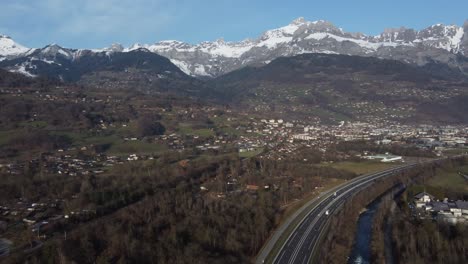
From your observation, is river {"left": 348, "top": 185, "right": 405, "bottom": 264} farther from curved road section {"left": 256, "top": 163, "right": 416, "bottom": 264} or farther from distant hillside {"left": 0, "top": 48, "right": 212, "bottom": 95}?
distant hillside {"left": 0, "top": 48, "right": 212, "bottom": 95}

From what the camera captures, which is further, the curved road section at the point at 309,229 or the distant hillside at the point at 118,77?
the distant hillside at the point at 118,77

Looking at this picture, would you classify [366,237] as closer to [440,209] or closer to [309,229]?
[309,229]

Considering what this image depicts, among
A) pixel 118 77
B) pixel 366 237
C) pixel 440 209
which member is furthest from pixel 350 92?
pixel 366 237

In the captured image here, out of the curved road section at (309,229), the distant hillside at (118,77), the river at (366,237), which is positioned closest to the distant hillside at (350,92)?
the distant hillside at (118,77)

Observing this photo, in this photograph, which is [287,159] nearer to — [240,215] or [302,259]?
[240,215]

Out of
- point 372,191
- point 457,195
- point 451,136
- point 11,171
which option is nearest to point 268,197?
point 372,191

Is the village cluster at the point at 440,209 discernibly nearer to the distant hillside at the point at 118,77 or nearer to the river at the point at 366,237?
the river at the point at 366,237

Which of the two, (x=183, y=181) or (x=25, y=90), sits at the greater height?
(x=25, y=90)

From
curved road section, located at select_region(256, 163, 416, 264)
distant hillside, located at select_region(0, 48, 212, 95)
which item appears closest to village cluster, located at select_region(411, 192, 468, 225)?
curved road section, located at select_region(256, 163, 416, 264)
